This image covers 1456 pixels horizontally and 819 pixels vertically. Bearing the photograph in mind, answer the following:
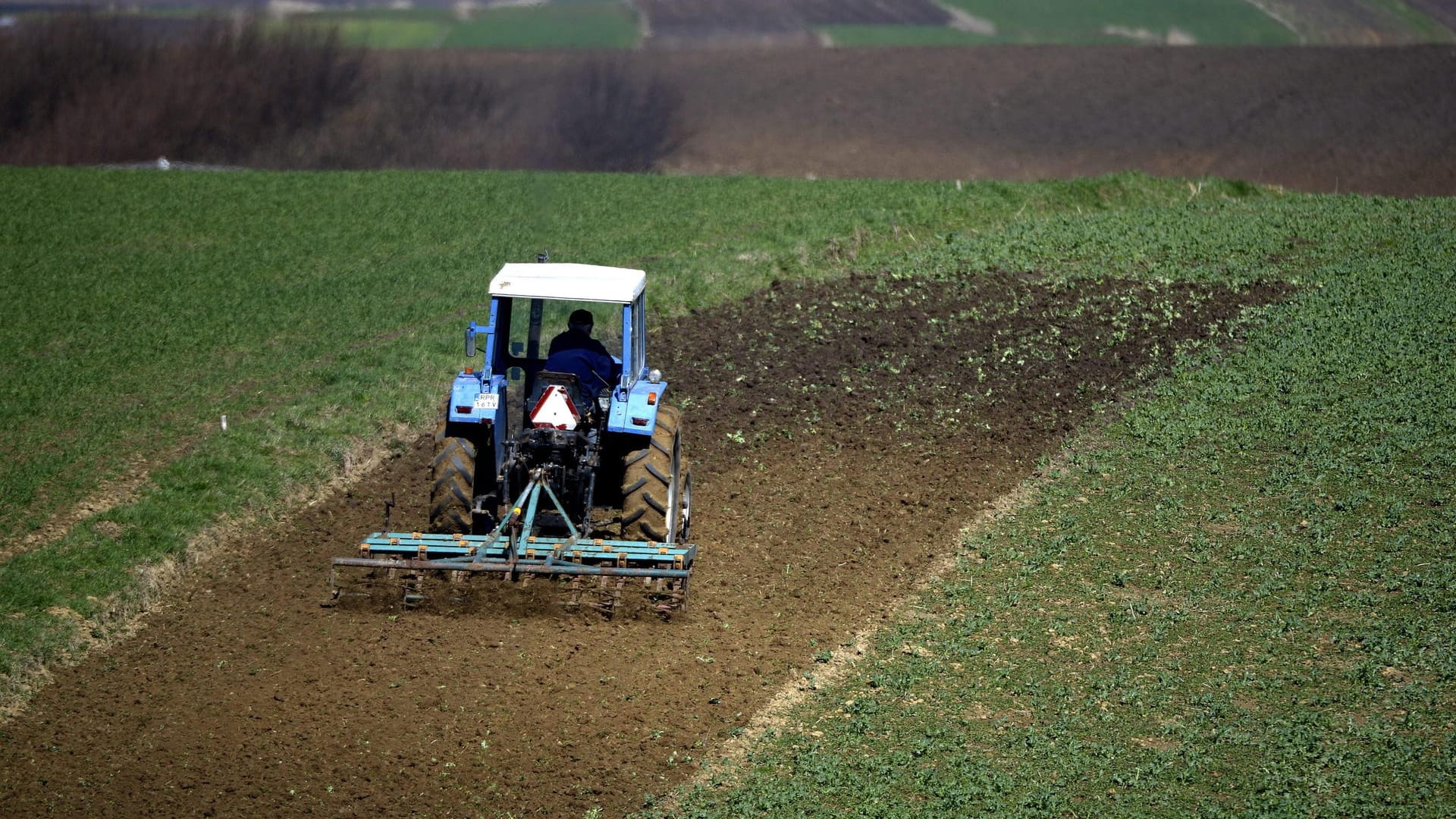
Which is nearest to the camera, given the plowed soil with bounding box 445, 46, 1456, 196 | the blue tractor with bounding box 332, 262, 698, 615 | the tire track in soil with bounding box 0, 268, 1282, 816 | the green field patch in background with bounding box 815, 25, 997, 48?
the tire track in soil with bounding box 0, 268, 1282, 816

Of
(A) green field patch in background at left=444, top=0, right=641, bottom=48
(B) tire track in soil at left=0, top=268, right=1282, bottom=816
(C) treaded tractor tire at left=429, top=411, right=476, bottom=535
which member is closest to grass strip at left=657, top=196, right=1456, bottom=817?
(B) tire track in soil at left=0, top=268, right=1282, bottom=816

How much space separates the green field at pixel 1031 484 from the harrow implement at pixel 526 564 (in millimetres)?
1334

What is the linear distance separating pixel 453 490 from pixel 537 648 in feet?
5.38

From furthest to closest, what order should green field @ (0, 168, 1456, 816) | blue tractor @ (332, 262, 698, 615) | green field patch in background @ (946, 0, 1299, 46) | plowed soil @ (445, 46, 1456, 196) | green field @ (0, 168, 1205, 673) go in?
green field patch in background @ (946, 0, 1299, 46), plowed soil @ (445, 46, 1456, 196), green field @ (0, 168, 1205, 673), blue tractor @ (332, 262, 698, 615), green field @ (0, 168, 1456, 816)

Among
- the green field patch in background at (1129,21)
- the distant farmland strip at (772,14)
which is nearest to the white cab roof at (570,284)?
the distant farmland strip at (772,14)

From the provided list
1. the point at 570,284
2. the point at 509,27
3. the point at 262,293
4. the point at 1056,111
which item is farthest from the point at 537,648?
Result: the point at 509,27

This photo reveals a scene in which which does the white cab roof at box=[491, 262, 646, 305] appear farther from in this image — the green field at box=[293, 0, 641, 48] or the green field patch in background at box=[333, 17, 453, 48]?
the green field at box=[293, 0, 641, 48]

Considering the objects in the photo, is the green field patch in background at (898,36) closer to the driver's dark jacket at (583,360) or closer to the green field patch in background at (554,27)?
the green field patch in background at (554,27)

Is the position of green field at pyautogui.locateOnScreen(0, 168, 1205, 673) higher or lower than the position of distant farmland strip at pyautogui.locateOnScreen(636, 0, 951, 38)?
lower

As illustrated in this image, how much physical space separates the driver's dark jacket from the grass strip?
3073mm

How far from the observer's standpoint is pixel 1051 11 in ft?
164

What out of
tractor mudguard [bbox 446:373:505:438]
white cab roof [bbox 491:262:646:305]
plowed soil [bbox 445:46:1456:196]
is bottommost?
tractor mudguard [bbox 446:373:505:438]

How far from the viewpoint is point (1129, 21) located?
161 ft

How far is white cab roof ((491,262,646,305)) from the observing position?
1123 cm
